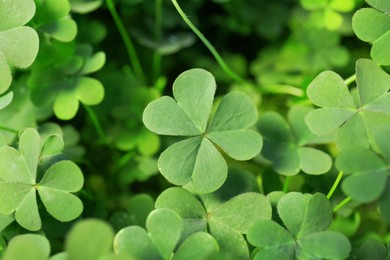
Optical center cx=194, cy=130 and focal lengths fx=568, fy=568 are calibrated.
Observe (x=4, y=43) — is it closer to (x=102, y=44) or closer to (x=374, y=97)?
(x=102, y=44)

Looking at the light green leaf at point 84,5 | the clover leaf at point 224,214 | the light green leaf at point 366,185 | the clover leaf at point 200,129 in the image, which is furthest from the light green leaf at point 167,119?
the light green leaf at point 84,5

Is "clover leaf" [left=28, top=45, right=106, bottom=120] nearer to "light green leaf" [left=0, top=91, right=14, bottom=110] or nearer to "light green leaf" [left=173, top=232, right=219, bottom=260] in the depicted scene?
"light green leaf" [left=0, top=91, right=14, bottom=110]

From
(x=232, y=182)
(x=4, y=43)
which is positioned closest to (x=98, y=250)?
(x=232, y=182)

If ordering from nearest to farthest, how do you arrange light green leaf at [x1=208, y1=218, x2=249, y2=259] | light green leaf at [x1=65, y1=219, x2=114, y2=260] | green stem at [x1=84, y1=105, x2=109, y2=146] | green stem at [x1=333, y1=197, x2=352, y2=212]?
light green leaf at [x1=65, y1=219, x2=114, y2=260] → light green leaf at [x1=208, y1=218, x2=249, y2=259] → green stem at [x1=333, y1=197, x2=352, y2=212] → green stem at [x1=84, y1=105, x2=109, y2=146]

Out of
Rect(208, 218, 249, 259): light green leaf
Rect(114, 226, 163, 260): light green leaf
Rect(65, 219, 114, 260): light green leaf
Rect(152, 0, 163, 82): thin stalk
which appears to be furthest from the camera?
Rect(152, 0, 163, 82): thin stalk

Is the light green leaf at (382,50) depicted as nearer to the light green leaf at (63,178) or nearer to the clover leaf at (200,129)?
the clover leaf at (200,129)

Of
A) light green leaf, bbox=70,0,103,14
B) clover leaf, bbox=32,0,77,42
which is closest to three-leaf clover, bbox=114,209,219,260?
→ clover leaf, bbox=32,0,77,42
